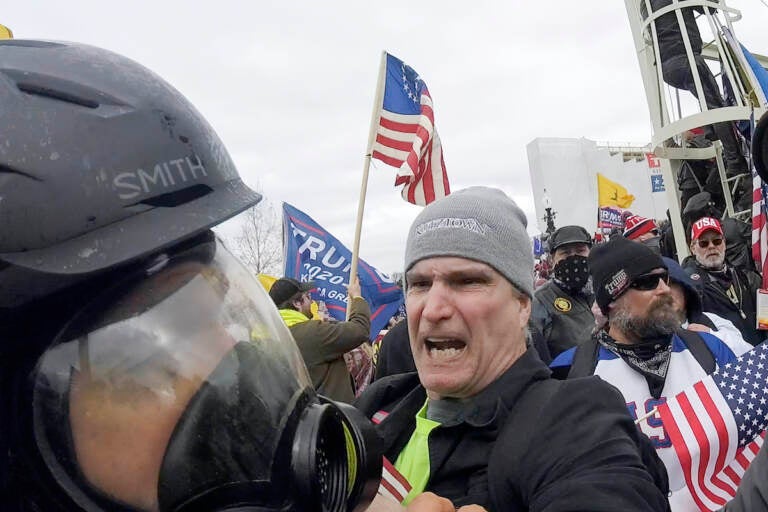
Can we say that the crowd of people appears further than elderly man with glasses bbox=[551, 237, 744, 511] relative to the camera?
No

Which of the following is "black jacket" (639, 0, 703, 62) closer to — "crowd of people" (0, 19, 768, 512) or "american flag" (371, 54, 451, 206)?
"american flag" (371, 54, 451, 206)

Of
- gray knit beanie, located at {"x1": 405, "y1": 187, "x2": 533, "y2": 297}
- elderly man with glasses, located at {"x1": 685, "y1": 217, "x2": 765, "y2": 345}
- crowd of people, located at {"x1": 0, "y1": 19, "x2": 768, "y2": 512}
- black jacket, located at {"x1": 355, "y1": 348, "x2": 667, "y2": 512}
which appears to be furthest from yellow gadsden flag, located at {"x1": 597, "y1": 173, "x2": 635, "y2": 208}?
crowd of people, located at {"x1": 0, "y1": 19, "x2": 768, "y2": 512}

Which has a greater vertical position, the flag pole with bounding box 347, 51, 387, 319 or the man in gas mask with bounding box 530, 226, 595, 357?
the flag pole with bounding box 347, 51, 387, 319

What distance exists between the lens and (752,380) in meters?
2.45

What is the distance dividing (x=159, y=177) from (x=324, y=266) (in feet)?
21.3

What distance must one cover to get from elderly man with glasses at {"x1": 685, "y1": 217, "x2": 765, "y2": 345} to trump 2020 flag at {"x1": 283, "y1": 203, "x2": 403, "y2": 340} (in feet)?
11.7

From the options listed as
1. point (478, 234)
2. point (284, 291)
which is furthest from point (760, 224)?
point (284, 291)

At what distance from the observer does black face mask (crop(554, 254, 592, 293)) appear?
14.7 feet

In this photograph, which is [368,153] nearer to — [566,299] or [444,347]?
[566,299]

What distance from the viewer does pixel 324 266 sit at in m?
7.43

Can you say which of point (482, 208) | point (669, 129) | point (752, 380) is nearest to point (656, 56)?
point (669, 129)

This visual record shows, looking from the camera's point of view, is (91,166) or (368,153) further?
(368,153)

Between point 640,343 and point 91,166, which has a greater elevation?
point 91,166

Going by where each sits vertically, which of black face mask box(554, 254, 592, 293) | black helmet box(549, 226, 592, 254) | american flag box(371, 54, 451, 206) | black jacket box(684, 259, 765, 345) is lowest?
black jacket box(684, 259, 765, 345)
